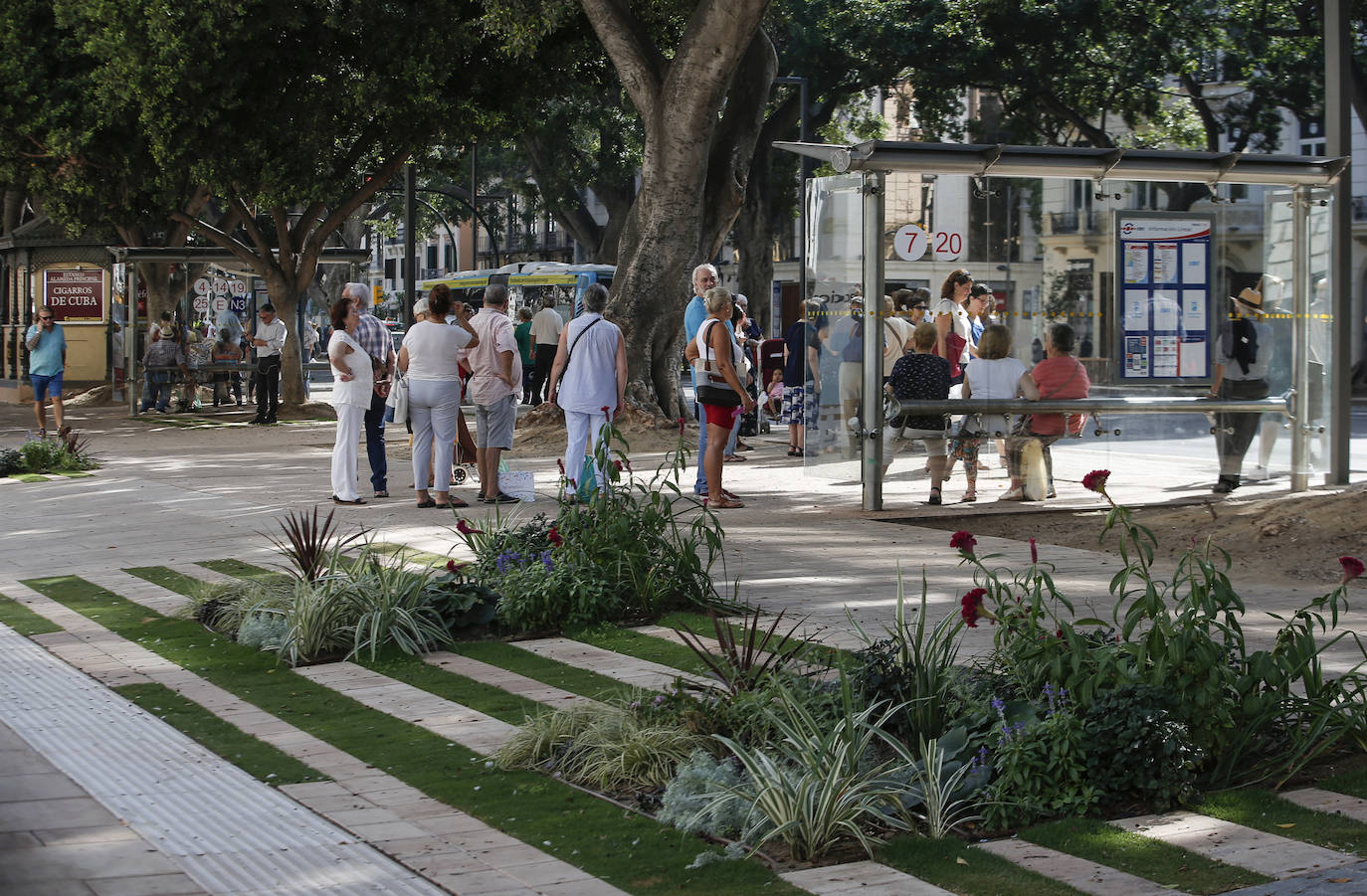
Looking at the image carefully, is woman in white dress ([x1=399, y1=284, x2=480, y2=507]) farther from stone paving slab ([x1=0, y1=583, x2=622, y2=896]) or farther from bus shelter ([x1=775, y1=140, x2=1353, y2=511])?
stone paving slab ([x1=0, y1=583, x2=622, y2=896])

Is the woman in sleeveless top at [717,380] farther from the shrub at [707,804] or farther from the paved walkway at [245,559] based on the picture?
the shrub at [707,804]

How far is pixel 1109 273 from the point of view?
13336 mm

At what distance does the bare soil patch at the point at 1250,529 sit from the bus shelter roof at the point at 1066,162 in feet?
8.65

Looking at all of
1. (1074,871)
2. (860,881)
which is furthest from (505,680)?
(1074,871)

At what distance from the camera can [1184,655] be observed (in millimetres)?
5066

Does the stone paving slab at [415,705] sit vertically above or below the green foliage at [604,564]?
below

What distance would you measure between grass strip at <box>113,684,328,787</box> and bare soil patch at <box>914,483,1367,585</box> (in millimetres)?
5175

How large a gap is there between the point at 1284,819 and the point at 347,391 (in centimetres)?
982

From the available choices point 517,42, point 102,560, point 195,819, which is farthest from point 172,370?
point 195,819

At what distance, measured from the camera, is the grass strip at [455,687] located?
6.21 metres

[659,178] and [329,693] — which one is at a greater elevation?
[659,178]

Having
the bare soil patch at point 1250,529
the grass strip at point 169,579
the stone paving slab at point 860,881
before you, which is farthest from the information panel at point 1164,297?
the stone paving slab at point 860,881

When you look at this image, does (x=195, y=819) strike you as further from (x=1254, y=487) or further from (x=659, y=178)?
(x=659, y=178)

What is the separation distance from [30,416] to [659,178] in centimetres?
1517
